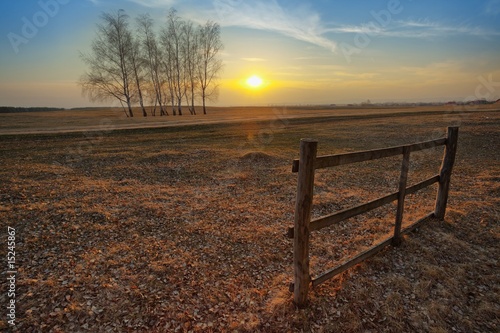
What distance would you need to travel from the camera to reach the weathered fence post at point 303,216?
4.04 meters

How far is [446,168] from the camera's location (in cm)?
734

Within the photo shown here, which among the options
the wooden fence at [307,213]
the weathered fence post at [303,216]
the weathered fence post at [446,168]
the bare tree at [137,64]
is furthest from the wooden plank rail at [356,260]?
the bare tree at [137,64]

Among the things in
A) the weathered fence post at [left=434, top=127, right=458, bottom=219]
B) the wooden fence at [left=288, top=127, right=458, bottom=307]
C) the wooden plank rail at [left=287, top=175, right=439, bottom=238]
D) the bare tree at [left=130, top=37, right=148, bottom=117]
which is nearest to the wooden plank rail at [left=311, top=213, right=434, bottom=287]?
the wooden fence at [left=288, top=127, right=458, bottom=307]

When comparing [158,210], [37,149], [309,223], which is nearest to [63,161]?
[37,149]

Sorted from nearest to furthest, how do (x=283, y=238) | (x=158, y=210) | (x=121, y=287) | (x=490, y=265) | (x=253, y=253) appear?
(x=121, y=287)
(x=490, y=265)
(x=253, y=253)
(x=283, y=238)
(x=158, y=210)

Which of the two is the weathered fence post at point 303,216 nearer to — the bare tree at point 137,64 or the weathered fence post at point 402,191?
the weathered fence post at point 402,191

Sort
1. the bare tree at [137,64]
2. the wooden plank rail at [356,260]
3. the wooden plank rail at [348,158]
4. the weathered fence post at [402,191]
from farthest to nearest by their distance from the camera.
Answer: the bare tree at [137,64], the weathered fence post at [402,191], the wooden plank rail at [356,260], the wooden plank rail at [348,158]

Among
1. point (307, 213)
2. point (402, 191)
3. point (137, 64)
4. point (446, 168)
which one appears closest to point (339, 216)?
point (307, 213)

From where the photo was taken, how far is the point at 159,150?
19.2 meters

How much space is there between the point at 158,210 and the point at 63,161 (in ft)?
34.1

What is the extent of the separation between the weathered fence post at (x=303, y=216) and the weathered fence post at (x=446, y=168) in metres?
5.21

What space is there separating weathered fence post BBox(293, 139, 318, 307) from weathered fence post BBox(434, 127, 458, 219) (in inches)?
205

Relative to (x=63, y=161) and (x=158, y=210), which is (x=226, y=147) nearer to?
(x=63, y=161)

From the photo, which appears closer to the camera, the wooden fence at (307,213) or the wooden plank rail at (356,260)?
the wooden fence at (307,213)
